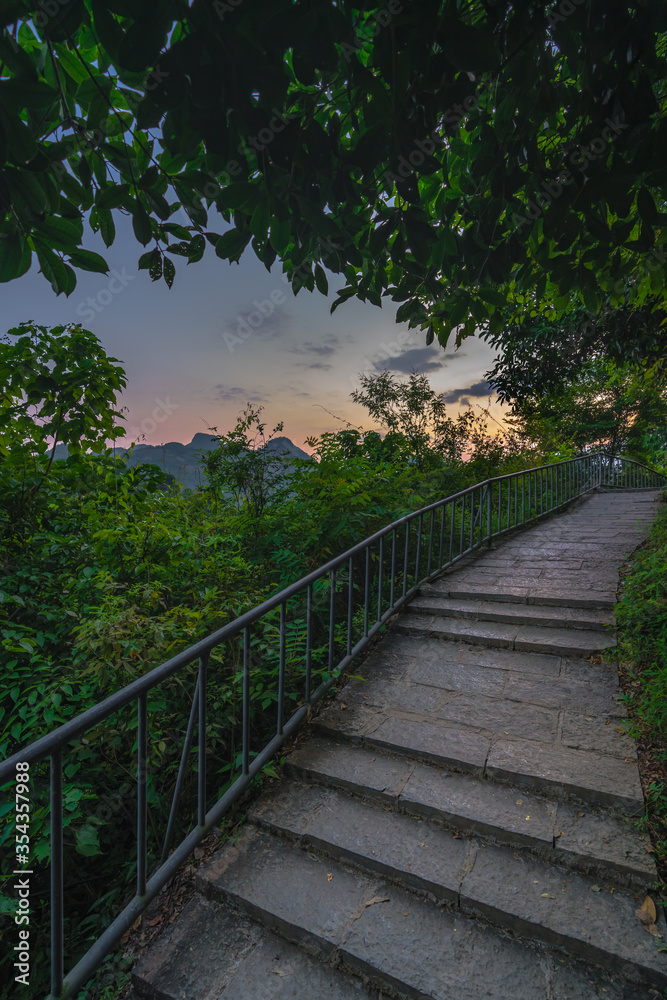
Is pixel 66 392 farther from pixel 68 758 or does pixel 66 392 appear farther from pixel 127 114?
pixel 68 758

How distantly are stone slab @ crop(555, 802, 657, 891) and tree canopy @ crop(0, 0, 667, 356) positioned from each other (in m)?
2.41

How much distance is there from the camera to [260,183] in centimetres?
171

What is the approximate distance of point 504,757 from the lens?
2.56 m

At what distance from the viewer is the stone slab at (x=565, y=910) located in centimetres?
165

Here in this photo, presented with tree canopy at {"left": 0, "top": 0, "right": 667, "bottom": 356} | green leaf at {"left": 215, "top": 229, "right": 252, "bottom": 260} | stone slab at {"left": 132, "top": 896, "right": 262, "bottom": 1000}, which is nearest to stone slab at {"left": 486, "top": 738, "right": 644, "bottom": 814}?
stone slab at {"left": 132, "top": 896, "right": 262, "bottom": 1000}

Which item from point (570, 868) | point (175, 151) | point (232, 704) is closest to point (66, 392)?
point (175, 151)

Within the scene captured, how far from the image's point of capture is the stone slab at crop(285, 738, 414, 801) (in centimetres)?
249

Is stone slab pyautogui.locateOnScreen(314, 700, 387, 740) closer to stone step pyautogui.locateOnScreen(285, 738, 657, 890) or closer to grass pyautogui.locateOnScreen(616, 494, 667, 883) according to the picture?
stone step pyautogui.locateOnScreen(285, 738, 657, 890)

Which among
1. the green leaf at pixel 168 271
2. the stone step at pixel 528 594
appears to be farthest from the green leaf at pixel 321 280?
the stone step at pixel 528 594

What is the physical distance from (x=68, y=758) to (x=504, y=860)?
223 cm

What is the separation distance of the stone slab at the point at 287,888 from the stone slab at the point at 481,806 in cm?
46

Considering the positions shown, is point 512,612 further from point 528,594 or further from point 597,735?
point 597,735

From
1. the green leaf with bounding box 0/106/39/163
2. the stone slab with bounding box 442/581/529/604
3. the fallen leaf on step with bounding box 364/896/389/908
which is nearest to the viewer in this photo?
the green leaf with bounding box 0/106/39/163

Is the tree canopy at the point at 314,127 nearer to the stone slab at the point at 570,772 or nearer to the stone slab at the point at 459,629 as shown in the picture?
the stone slab at the point at 570,772
